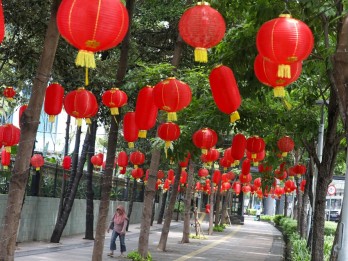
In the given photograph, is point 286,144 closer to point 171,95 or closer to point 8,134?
point 171,95

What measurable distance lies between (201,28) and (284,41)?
999mm

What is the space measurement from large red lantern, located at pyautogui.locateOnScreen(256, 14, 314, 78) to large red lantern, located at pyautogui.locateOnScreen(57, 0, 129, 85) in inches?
56.9

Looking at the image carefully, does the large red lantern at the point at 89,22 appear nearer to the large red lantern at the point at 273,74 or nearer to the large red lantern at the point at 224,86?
the large red lantern at the point at 273,74

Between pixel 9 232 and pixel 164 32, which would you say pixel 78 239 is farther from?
pixel 9 232

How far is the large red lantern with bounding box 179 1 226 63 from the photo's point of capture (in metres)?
5.99

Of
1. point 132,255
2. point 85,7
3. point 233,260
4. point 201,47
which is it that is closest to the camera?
point 85,7

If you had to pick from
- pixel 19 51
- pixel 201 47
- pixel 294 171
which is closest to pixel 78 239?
pixel 294 171

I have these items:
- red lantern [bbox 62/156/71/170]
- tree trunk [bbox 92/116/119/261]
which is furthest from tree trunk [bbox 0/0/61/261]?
red lantern [bbox 62/156/71/170]

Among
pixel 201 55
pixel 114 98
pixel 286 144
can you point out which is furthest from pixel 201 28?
pixel 286 144

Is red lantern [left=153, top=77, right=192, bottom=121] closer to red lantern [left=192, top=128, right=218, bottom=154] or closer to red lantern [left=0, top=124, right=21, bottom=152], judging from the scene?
red lantern [left=192, top=128, right=218, bottom=154]

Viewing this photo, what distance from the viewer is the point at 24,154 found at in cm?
661

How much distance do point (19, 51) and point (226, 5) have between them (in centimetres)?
534

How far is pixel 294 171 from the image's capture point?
1686 centimetres

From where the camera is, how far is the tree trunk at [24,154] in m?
6.47
